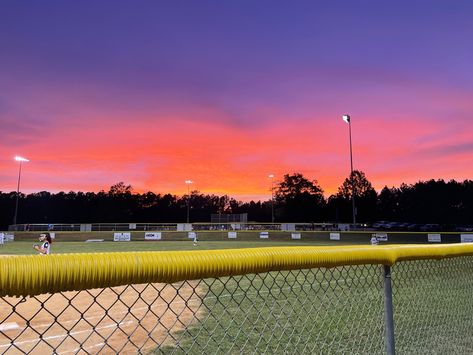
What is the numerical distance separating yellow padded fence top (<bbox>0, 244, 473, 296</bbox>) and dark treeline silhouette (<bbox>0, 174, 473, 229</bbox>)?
114 meters

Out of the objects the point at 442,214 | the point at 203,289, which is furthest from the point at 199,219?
the point at 203,289

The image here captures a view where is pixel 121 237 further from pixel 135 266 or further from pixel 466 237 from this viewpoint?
pixel 135 266

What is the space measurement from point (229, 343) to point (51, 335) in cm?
336

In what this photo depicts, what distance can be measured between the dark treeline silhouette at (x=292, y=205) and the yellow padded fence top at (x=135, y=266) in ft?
373

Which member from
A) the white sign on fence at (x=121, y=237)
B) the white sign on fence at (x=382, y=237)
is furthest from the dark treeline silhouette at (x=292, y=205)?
the white sign on fence at (x=382, y=237)

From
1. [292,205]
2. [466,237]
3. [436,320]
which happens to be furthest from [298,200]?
[436,320]

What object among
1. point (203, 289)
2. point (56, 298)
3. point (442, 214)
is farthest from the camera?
point (442, 214)

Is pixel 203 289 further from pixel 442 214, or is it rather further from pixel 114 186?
pixel 114 186

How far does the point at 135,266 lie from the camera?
1683 mm

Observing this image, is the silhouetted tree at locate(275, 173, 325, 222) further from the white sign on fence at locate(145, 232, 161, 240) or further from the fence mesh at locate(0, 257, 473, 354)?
the fence mesh at locate(0, 257, 473, 354)

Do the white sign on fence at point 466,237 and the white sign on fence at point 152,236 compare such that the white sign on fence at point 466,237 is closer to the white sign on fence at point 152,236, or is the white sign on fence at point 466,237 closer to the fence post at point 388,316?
the fence post at point 388,316

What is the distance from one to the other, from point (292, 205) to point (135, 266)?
421ft

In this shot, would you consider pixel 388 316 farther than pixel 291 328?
No

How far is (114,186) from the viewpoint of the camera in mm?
140000
